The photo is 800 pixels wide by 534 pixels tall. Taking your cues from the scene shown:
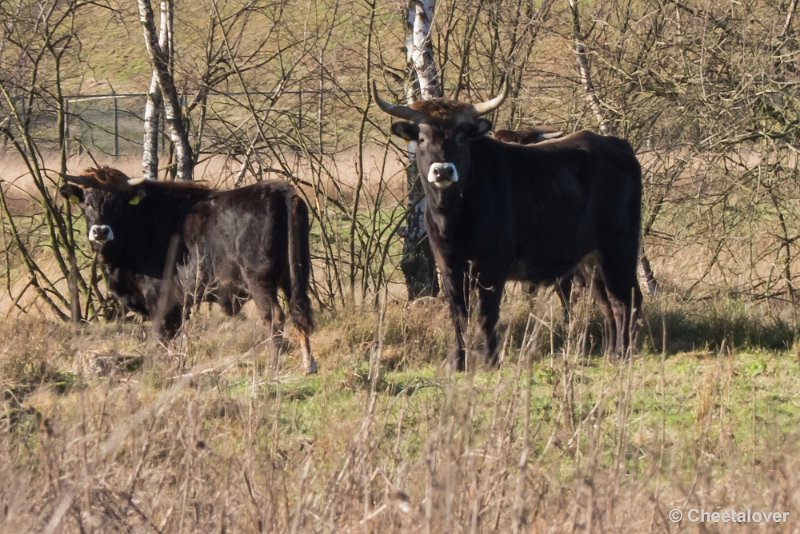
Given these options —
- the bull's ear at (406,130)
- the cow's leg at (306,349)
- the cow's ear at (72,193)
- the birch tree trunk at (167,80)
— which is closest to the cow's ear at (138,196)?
the cow's ear at (72,193)

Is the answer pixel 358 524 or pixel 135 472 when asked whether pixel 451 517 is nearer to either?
pixel 358 524

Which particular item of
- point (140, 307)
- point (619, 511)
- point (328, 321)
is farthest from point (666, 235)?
point (619, 511)

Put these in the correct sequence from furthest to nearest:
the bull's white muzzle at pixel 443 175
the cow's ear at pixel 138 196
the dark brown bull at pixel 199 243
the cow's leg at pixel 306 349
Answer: the cow's ear at pixel 138 196
the dark brown bull at pixel 199 243
the cow's leg at pixel 306 349
the bull's white muzzle at pixel 443 175

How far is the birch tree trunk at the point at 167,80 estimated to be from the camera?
12.1 m

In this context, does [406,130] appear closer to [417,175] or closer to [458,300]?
[458,300]

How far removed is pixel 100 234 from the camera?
A: 38.0ft

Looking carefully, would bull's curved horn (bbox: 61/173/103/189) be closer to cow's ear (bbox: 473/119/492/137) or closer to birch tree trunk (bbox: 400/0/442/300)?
birch tree trunk (bbox: 400/0/442/300)

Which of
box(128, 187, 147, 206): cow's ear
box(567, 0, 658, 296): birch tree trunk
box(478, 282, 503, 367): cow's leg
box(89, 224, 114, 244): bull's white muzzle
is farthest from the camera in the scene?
box(567, 0, 658, 296): birch tree trunk

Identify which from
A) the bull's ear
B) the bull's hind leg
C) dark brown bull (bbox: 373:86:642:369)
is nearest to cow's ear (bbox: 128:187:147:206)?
the bull's hind leg

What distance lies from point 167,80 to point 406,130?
333 cm

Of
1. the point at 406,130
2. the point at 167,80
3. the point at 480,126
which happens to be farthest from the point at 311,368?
the point at 167,80

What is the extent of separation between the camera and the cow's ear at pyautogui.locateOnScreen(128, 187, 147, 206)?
11.7 m

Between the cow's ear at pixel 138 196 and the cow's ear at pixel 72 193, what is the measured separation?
26.3 inches

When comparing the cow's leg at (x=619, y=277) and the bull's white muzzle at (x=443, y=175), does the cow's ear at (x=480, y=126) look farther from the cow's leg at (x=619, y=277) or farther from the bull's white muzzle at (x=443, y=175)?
the cow's leg at (x=619, y=277)
